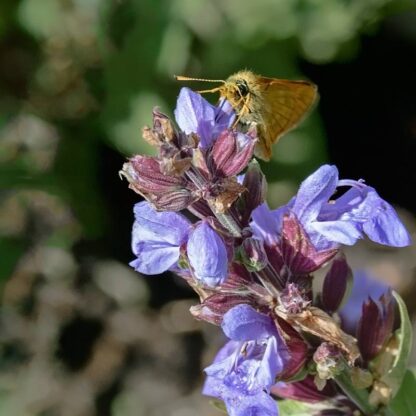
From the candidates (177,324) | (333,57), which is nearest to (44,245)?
(177,324)

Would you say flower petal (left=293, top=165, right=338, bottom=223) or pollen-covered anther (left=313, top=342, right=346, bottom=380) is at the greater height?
flower petal (left=293, top=165, right=338, bottom=223)

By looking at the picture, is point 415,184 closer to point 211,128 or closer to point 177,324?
point 177,324

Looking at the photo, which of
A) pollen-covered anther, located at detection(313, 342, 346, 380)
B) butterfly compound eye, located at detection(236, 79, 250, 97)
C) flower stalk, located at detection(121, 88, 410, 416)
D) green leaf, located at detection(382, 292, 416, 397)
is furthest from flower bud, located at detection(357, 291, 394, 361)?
butterfly compound eye, located at detection(236, 79, 250, 97)

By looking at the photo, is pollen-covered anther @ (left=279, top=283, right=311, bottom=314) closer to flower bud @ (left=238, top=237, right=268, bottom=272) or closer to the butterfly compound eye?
flower bud @ (left=238, top=237, right=268, bottom=272)

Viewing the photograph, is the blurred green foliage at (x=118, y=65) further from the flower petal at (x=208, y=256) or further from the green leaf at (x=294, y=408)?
the flower petal at (x=208, y=256)

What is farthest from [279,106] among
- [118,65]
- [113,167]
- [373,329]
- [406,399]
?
[113,167]

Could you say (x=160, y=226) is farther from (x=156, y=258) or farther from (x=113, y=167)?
(x=113, y=167)
